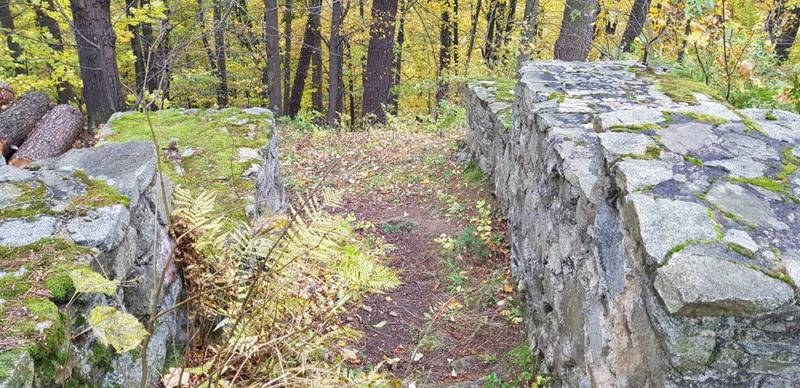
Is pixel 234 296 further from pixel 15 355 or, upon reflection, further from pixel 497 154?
pixel 497 154

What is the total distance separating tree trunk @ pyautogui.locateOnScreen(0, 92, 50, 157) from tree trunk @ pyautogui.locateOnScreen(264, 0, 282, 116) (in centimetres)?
472

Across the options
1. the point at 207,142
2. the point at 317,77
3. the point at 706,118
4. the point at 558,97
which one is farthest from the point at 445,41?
the point at 706,118

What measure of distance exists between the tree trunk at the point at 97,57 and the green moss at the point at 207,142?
142 centimetres

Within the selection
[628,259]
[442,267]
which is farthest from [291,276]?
[442,267]

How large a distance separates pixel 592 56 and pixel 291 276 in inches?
433

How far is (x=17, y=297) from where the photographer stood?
2217mm

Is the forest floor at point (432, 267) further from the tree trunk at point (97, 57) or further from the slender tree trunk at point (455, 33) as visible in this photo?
the slender tree trunk at point (455, 33)

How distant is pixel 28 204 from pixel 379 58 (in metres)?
9.55

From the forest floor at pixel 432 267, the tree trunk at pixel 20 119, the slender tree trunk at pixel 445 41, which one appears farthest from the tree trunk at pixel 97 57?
the slender tree trunk at pixel 445 41

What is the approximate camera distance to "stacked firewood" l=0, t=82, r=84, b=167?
676 centimetres

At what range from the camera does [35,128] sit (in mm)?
7387

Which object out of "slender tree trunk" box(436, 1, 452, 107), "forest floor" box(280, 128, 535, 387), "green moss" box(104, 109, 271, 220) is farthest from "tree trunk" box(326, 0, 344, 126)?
"green moss" box(104, 109, 271, 220)

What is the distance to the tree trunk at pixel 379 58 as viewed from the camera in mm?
11195

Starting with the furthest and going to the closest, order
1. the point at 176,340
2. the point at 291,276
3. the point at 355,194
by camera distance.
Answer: the point at 355,194 → the point at 176,340 → the point at 291,276
